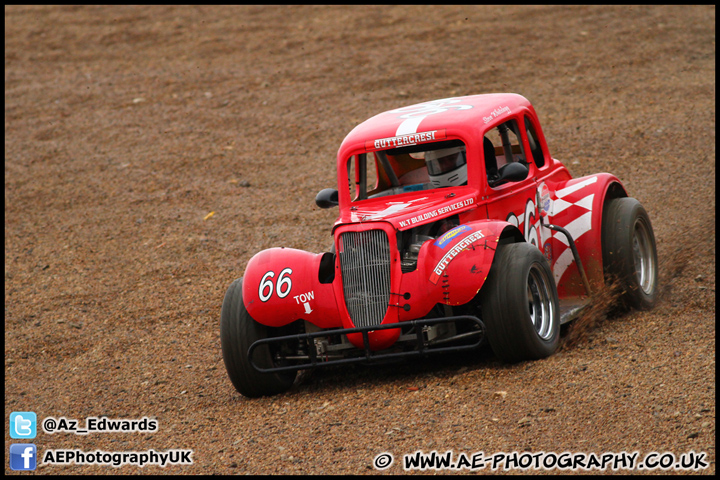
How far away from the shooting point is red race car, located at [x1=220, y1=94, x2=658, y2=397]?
5754 millimetres

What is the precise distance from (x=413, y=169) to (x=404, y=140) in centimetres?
81

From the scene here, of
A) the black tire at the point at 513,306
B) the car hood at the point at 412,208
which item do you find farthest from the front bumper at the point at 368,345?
the car hood at the point at 412,208

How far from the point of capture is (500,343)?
5723mm

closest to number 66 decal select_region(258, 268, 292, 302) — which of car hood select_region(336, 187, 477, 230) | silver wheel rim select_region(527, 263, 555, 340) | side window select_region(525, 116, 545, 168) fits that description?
car hood select_region(336, 187, 477, 230)

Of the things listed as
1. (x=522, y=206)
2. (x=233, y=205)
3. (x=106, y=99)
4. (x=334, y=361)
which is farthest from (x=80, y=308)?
(x=106, y=99)

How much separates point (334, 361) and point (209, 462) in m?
1.21

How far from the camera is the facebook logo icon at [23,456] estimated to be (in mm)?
5455

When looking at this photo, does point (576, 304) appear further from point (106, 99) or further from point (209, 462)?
point (106, 99)

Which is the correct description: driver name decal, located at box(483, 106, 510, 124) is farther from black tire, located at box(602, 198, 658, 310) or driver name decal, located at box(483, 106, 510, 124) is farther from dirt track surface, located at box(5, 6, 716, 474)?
dirt track surface, located at box(5, 6, 716, 474)

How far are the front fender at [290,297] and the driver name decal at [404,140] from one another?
116 cm

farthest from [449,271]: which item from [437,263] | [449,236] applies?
[449,236]

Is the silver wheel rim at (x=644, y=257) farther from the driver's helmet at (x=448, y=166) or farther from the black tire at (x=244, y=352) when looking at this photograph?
the black tire at (x=244, y=352)

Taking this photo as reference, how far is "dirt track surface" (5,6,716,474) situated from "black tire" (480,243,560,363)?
0.51 feet

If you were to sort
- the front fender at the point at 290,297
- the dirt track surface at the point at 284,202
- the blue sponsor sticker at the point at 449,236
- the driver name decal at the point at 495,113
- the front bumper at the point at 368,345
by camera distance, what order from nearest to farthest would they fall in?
the dirt track surface at the point at 284,202 < the front bumper at the point at 368,345 < the blue sponsor sticker at the point at 449,236 < the front fender at the point at 290,297 < the driver name decal at the point at 495,113
